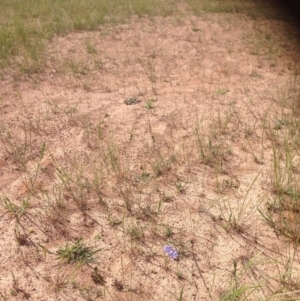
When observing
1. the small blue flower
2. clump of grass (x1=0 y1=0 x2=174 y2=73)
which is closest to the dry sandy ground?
the small blue flower

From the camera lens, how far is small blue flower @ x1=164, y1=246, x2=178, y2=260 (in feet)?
6.64

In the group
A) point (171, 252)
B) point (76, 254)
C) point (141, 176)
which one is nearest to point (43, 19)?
point (141, 176)

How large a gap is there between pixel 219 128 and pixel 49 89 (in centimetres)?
200

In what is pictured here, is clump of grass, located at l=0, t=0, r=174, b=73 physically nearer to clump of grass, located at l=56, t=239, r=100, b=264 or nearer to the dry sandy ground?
the dry sandy ground

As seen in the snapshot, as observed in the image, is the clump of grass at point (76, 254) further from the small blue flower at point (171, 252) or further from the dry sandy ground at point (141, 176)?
the small blue flower at point (171, 252)

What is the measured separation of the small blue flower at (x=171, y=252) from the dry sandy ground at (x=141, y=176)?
4 cm

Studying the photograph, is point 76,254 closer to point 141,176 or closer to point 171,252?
point 171,252

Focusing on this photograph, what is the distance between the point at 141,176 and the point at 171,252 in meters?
0.80

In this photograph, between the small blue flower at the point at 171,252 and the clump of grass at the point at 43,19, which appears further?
the clump of grass at the point at 43,19

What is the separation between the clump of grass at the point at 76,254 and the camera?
2025mm

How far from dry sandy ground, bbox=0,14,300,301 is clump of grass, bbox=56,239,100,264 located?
0.04 metres

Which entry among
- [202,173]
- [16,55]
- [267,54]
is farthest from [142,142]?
[267,54]

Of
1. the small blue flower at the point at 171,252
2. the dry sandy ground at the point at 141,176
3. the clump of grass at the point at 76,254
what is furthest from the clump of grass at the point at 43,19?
the small blue flower at the point at 171,252

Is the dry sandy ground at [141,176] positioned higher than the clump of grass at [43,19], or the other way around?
the clump of grass at [43,19]
